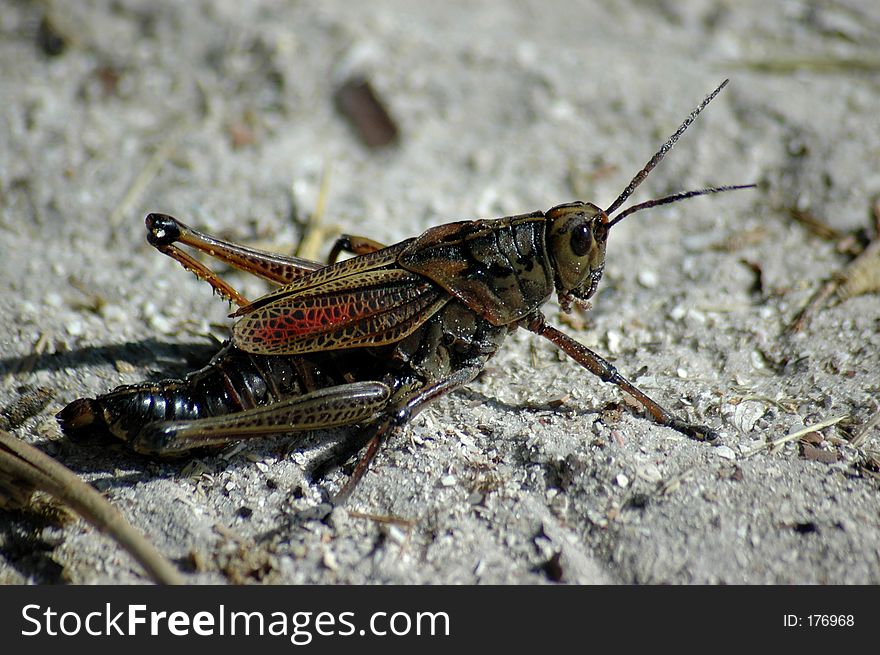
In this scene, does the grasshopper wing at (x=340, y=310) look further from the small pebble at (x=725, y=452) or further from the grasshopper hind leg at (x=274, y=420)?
the small pebble at (x=725, y=452)

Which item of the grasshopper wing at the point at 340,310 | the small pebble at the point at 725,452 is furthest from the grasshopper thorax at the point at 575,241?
the small pebble at the point at 725,452

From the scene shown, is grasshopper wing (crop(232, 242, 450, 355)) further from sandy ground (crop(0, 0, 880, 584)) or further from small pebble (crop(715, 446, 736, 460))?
small pebble (crop(715, 446, 736, 460))

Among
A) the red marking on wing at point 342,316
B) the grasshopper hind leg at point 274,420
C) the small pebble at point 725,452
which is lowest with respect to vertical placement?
the small pebble at point 725,452

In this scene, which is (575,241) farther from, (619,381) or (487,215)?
(487,215)

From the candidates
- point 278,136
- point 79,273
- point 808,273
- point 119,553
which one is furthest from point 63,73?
point 808,273

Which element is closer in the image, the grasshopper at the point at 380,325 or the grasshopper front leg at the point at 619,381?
the grasshopper at the point at 380,325

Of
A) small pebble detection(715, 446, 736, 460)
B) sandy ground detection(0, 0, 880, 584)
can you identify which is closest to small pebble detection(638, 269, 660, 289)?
sandy ground detection(0, 0, 880, 584)

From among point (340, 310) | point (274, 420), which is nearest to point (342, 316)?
point (340, 310)
